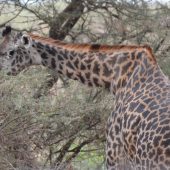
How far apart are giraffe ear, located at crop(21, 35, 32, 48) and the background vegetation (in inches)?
16.2

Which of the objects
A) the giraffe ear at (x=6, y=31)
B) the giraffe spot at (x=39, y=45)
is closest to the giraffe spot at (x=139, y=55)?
the giraffe spot at (x=39, y=45)

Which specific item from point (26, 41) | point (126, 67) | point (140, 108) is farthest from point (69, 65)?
point (140, 108)

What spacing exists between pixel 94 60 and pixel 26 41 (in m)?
0.80

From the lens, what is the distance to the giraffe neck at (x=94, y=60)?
709 centimetres

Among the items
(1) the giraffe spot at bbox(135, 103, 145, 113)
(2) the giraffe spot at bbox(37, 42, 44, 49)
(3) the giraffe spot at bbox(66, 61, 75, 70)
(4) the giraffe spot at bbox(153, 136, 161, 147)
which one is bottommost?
(4) the giraffe spot at bbox(153, 136, 161, 147)

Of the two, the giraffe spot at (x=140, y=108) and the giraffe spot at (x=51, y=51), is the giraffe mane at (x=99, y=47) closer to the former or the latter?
the giraffe spot at (x=51, y=51)

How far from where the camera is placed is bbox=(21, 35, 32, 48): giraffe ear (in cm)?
761

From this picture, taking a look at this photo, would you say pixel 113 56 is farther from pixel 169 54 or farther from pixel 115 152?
pixel 169 54

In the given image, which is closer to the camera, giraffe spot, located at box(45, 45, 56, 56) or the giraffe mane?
the giraffe mane

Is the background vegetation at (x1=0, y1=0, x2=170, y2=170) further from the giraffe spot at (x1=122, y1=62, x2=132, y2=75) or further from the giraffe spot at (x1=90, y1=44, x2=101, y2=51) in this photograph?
the giraffe spot at (x1=122, y1=62, x2=132, y2=75)

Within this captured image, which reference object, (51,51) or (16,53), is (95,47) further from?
(16,53)

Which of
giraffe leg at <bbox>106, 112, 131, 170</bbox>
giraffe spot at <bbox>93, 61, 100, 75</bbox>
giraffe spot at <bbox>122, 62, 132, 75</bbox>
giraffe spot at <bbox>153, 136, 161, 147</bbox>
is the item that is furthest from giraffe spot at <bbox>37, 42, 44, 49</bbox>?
giraffe spot at <bbox>153, 136, 161, 147</bbox>

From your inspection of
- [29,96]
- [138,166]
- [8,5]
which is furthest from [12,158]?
[8,5]

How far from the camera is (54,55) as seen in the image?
7.56 meters
